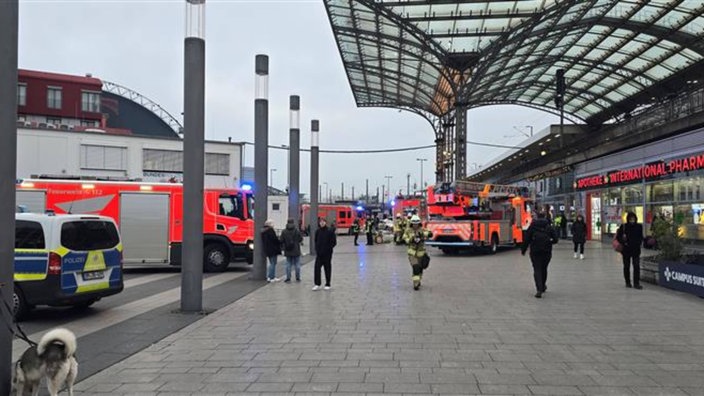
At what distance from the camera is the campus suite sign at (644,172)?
2120 cm

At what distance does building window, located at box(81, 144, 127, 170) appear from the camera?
3928 cm

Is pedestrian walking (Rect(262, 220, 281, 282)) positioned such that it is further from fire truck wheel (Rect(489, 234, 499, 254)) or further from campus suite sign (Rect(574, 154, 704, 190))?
campus suite sign (Rect(574, 154, 704, 190))

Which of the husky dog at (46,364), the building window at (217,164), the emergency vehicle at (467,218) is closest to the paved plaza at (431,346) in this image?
the husky dog at (46,364)

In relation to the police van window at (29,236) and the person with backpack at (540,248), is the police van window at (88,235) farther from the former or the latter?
the person with backpack at (540,248)

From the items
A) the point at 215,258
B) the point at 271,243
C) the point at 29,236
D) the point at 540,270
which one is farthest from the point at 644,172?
the point at 29,236

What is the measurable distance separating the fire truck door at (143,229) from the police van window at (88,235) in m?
6.70

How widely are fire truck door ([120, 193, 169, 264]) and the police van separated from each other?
7.12 m

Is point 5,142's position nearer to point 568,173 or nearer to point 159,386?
point 159,386

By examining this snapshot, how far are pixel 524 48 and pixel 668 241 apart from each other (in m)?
26.5

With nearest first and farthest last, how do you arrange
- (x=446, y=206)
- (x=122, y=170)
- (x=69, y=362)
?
1. (x=69, y=362)
2. (x=446, y=206)
3. (x=122, y=170)

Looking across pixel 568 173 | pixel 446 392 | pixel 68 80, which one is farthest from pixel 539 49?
pixel 68 80

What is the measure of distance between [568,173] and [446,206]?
55.5 ft

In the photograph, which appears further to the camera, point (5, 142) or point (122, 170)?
point (122, 170)

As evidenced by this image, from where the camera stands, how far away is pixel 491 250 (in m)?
24.5
